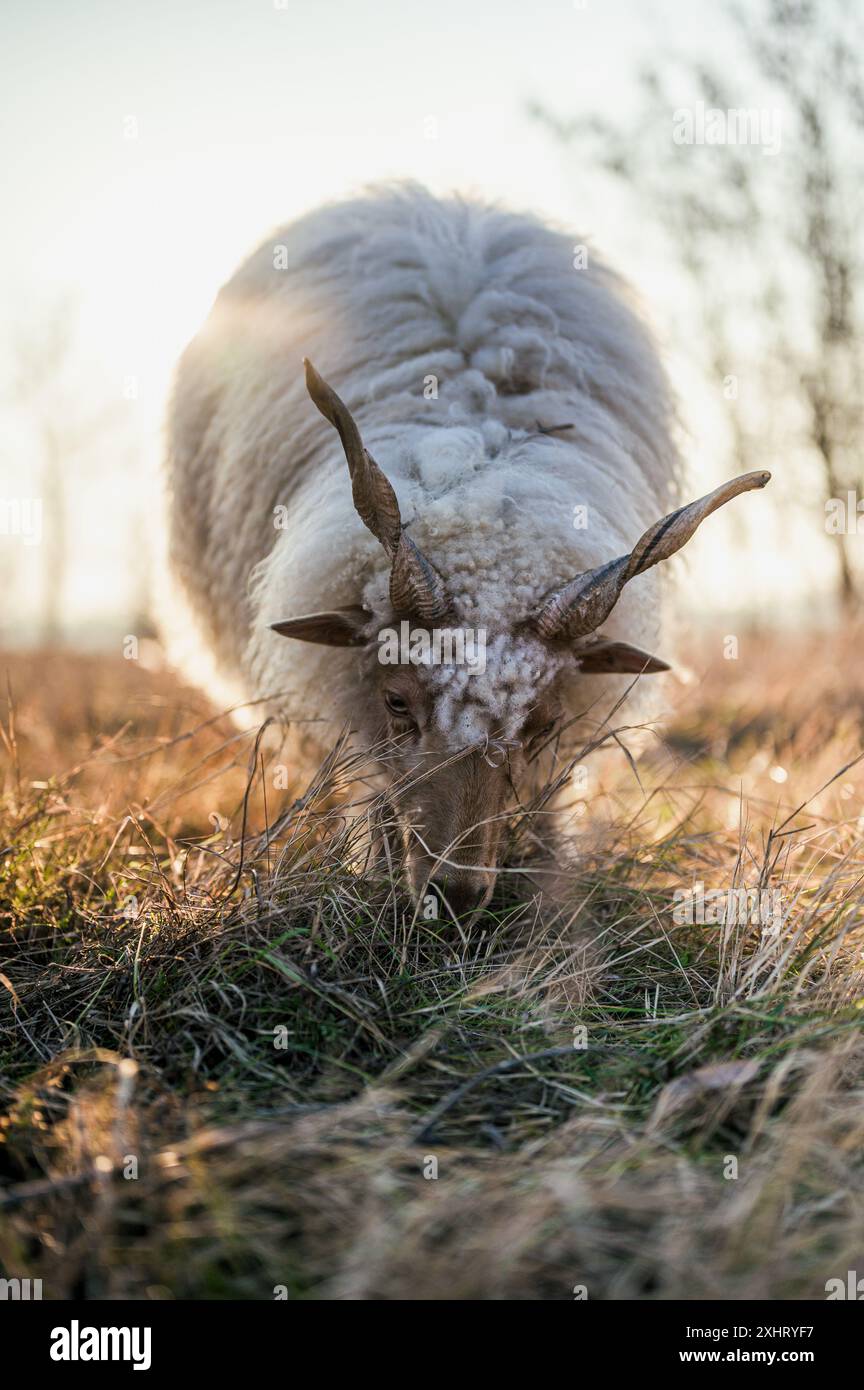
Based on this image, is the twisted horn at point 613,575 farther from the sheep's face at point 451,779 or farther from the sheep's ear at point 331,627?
the sheep's ear at point 331,627

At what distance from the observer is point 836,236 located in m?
9.28

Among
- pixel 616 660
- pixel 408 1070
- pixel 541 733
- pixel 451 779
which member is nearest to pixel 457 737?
pixel 451 779

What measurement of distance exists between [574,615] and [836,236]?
8.12 meters

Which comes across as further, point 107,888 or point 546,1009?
point 107,888

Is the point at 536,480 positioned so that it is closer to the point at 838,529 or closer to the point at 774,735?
the point at 774,735

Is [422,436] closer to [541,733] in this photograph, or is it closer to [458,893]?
[541,733]

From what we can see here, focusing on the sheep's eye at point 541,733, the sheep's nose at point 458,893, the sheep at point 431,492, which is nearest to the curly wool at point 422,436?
the sheep at point 431,492

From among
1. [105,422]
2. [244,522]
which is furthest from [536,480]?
[105,422]

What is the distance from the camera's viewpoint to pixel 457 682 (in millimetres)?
2668

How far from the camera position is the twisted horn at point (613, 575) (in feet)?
8.96

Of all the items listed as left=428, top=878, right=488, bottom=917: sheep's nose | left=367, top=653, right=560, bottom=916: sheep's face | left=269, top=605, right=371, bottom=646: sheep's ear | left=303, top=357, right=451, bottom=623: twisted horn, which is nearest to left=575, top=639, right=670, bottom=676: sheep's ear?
left=367, top=653, right=560, bottom=916: sheep's face

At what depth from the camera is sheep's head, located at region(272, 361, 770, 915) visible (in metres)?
2.62

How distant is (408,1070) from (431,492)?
4.97 feet

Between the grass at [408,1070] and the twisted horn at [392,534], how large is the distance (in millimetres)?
503
